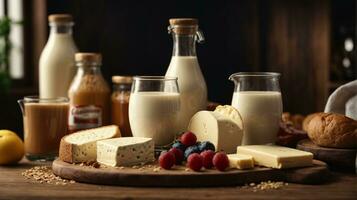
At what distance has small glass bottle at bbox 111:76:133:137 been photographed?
207 cm

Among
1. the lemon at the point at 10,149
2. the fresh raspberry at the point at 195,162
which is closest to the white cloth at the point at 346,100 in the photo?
the fresh raspberry at the point at 195,162

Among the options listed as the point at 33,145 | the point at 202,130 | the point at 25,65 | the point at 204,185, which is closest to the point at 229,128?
the point at 202,130

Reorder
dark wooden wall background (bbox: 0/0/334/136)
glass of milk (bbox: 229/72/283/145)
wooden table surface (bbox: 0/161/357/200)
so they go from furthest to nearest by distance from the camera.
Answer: dark wooden wall background (bbox: 0/0/334/136) < glass of milk (bbox: 229/72/283/145) < wooden table surface (bbox: 0/161/357/200)

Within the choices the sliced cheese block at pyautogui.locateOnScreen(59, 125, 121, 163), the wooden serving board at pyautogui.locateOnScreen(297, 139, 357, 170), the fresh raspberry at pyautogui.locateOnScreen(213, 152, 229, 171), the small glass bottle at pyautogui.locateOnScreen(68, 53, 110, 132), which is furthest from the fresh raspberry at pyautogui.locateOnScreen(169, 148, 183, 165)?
the small glass bottle at pyautogui.locateOnScreen(68, 53, 110, 132)

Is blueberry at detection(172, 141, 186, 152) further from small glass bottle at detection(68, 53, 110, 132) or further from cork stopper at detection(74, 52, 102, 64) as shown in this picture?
cork stopper at detection(74, 52, 102, 64)

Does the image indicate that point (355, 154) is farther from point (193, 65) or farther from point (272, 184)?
point (193, 65)

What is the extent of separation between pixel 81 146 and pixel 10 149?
249mm

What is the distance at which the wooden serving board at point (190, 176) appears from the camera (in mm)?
1494

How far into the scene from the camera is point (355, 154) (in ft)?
5.36

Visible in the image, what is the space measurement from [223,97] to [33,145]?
8.02 ft

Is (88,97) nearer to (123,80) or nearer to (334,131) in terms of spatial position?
(123,80)

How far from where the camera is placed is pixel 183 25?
72.3 inches

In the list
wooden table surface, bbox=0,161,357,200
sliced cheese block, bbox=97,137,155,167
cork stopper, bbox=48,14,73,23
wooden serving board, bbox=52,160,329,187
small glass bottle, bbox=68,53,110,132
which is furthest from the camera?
cork stopper, bbox=48,14,73,23

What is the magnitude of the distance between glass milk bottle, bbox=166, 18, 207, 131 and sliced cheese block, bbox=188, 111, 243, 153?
119 mm
